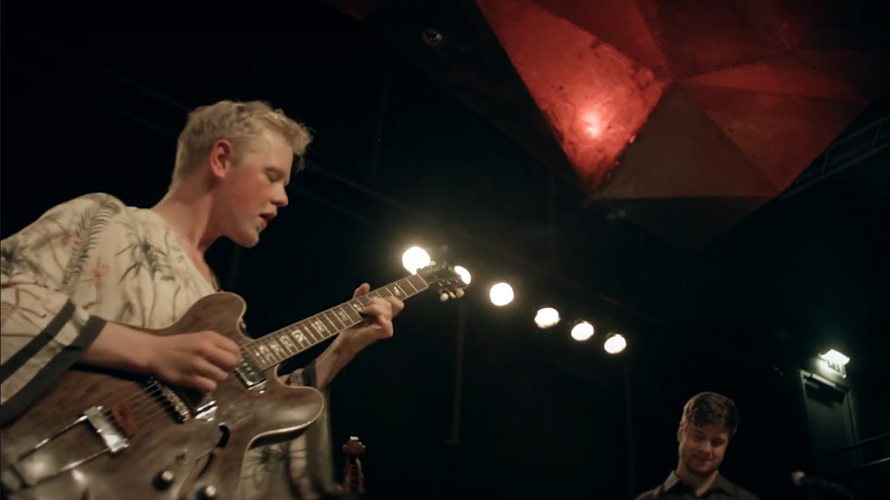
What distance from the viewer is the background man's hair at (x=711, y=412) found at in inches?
143

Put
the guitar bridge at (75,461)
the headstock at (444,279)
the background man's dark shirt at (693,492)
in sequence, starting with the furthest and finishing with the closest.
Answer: the background man's dark shirt at (693,492) → the headstock at (444,279) → the guitar bridge at (75,461)

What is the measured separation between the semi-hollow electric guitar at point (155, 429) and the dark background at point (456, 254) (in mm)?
1377

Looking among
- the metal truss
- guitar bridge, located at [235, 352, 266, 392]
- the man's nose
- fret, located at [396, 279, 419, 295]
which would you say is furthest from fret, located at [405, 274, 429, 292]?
the metal truss

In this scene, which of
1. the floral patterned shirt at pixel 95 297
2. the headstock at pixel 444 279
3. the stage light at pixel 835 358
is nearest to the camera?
the floral patterned shirt at pixel 95 297

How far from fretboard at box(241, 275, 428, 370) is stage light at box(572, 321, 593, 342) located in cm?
254

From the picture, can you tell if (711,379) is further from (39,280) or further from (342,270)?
(39,280)

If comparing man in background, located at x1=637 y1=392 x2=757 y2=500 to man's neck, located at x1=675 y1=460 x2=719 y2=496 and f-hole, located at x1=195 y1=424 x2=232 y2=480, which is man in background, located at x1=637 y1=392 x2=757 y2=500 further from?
f-hole, located at x1=195 y1=424 x2=232 y2=480

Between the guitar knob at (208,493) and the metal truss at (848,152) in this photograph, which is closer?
the guitar knob at (208,493)

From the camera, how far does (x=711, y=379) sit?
20.1 feet

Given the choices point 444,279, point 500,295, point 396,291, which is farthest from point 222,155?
point 500,295

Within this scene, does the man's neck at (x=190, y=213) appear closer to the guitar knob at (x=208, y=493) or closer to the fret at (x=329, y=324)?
the fret at (x=329, y=324)

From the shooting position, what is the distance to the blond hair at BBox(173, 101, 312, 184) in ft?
7.34

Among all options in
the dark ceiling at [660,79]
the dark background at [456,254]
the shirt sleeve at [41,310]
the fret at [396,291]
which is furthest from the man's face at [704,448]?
the shirt sleeve at [41,310]

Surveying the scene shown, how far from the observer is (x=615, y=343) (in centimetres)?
523
